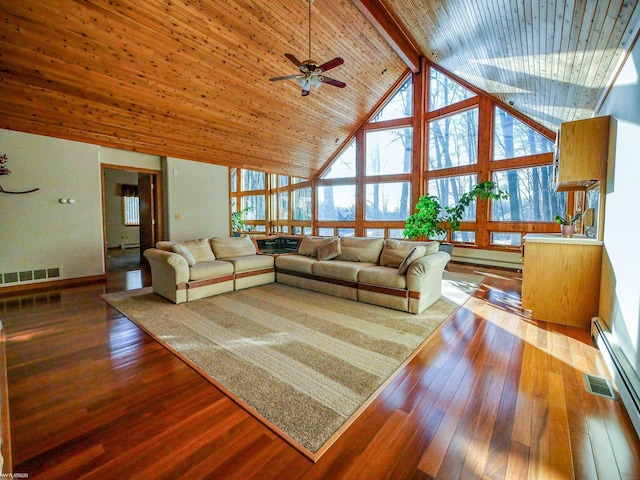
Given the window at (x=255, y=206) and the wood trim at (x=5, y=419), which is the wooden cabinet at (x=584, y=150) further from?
the window at (x=255, y=206)

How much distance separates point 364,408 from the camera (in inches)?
68.0

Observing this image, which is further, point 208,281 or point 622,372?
point 208,281

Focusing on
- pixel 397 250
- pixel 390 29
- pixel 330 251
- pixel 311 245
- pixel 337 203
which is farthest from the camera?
pixel 337 203

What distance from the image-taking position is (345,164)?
9078 mm

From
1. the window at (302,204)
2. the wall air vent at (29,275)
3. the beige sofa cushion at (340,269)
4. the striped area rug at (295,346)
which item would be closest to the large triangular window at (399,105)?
the window at (302,204)

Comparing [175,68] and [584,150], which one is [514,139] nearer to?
[584,150]

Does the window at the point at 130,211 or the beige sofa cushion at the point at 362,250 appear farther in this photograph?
the window at the point at 130,211

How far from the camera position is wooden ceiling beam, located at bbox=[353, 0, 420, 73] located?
15.6 feet

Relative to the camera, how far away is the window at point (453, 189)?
686cm

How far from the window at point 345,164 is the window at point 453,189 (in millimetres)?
Answer: 2513

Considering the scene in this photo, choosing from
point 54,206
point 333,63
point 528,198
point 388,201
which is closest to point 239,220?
point 388,201

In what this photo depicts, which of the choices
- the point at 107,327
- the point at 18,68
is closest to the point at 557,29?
the point at 107,327

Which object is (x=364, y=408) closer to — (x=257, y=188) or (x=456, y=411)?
(x=456, y=411)

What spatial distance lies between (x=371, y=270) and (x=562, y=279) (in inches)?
82.3
